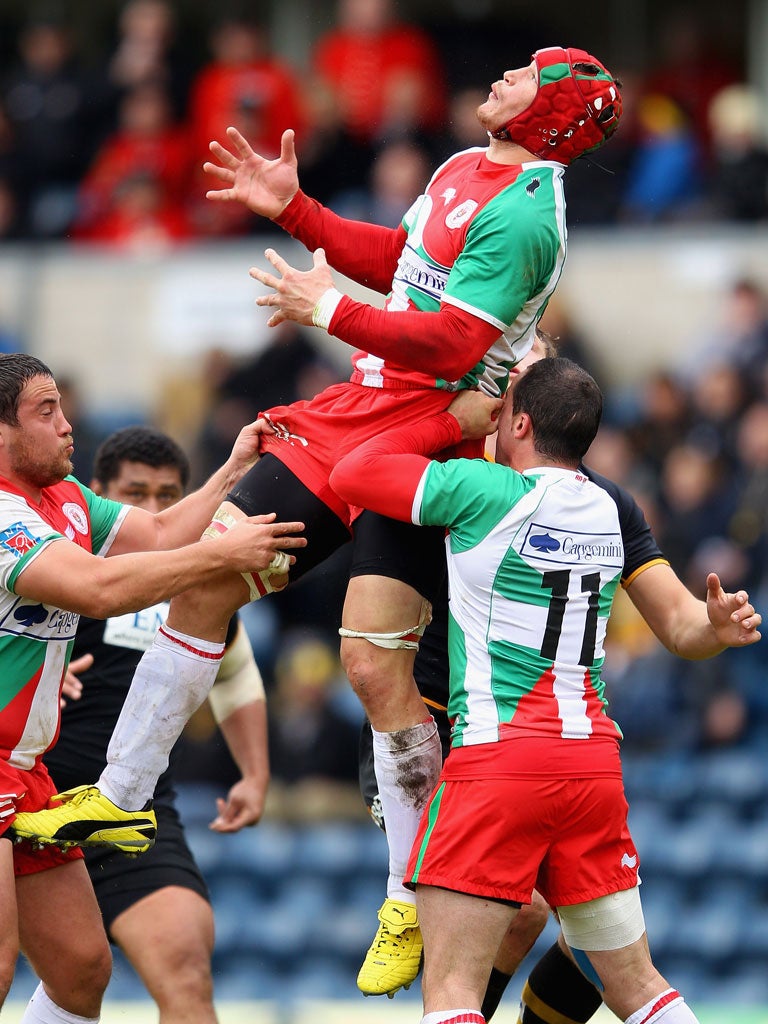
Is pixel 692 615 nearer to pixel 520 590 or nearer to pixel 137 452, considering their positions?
pixel 520 590

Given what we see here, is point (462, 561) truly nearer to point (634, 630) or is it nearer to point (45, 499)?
point (45, 499)

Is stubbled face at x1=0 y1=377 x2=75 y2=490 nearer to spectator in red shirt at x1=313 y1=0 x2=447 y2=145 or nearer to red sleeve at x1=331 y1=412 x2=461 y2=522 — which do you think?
red sleeve at x1=331 y1=412 x2=461 y2=522

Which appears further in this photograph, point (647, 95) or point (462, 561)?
point (647, 95)

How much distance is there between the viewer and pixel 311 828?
34.6 ft

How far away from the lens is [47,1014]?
5734 mm

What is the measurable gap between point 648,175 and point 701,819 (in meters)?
4.77

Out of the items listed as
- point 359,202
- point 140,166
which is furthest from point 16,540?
point 140,166

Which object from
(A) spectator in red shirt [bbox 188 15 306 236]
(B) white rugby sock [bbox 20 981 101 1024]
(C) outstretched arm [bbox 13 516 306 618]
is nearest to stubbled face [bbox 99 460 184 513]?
(C) outstretched arm [bbox 13 516 306 618]

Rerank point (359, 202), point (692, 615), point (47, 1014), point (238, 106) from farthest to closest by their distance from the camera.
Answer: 1. point (238, 106)
2. point (359, 202)
3. point (47, 1014)
4. point (692, 615)

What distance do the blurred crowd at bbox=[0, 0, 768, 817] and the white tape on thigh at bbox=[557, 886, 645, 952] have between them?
502 centimetres

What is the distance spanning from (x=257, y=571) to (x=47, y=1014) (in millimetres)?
1836

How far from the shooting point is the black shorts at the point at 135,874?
20.5ft

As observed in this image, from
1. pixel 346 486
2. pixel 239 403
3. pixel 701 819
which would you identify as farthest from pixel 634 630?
pixel 346 486

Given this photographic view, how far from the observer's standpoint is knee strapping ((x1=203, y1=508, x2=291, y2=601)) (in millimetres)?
5070
